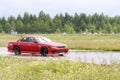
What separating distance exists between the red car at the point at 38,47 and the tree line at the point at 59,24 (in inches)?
5036

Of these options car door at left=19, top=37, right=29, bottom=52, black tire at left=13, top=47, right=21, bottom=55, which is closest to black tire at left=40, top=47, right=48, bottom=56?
car door at left=19, top=37, right=29, bottom=52

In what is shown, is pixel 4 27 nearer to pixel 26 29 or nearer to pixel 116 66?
pixel 26 29

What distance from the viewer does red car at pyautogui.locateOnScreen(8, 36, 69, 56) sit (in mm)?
30812

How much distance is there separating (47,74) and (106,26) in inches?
Result: 6364

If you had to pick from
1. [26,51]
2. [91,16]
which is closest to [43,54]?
[26,51]

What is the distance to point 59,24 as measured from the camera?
169m

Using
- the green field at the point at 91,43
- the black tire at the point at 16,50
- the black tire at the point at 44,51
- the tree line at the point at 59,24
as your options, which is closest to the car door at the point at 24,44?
the black tire at the point at 16,50

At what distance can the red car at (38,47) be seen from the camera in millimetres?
30812

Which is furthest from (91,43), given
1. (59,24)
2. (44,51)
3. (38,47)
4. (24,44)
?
(59,24)

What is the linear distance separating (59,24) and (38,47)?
137685 mm

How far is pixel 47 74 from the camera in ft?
39.0

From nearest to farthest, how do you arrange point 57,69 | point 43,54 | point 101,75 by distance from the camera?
point 101,75
point 57,69
point 43,54

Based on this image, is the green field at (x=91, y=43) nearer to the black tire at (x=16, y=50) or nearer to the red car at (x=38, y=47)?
the red car at (x=38, y=47)

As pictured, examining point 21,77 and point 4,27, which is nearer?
point 21,77
